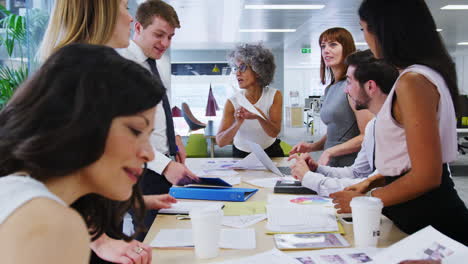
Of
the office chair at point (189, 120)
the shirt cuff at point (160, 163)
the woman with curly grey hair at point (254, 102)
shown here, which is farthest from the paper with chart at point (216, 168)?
the office chair at point (189, 120)


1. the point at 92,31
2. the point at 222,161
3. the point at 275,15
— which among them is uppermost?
the point at 275,15

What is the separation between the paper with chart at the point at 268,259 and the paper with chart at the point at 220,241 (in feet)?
0.30

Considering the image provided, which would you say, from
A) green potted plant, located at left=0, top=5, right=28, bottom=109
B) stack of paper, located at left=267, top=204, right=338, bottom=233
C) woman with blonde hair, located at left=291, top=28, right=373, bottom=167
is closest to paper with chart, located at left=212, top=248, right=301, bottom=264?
stack of paper, located at left=267, top=204, right=338, bottom=233

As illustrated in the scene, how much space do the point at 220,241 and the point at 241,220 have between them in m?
0.22

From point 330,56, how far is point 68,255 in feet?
7.28

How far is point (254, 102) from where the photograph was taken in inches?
116

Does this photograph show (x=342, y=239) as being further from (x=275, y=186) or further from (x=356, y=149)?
(x=356, y=149)

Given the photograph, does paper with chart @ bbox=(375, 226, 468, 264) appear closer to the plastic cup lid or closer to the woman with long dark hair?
the plastic cup lid

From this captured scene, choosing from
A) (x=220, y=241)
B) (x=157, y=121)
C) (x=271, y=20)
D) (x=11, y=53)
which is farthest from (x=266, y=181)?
(x=271, y=20)

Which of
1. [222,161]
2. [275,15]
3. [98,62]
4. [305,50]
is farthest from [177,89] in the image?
[98,62]

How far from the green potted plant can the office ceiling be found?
4.33 meters

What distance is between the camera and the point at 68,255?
535mm

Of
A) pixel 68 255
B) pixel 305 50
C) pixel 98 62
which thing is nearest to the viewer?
pixel 68 255

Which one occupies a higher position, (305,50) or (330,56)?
(305,50)
